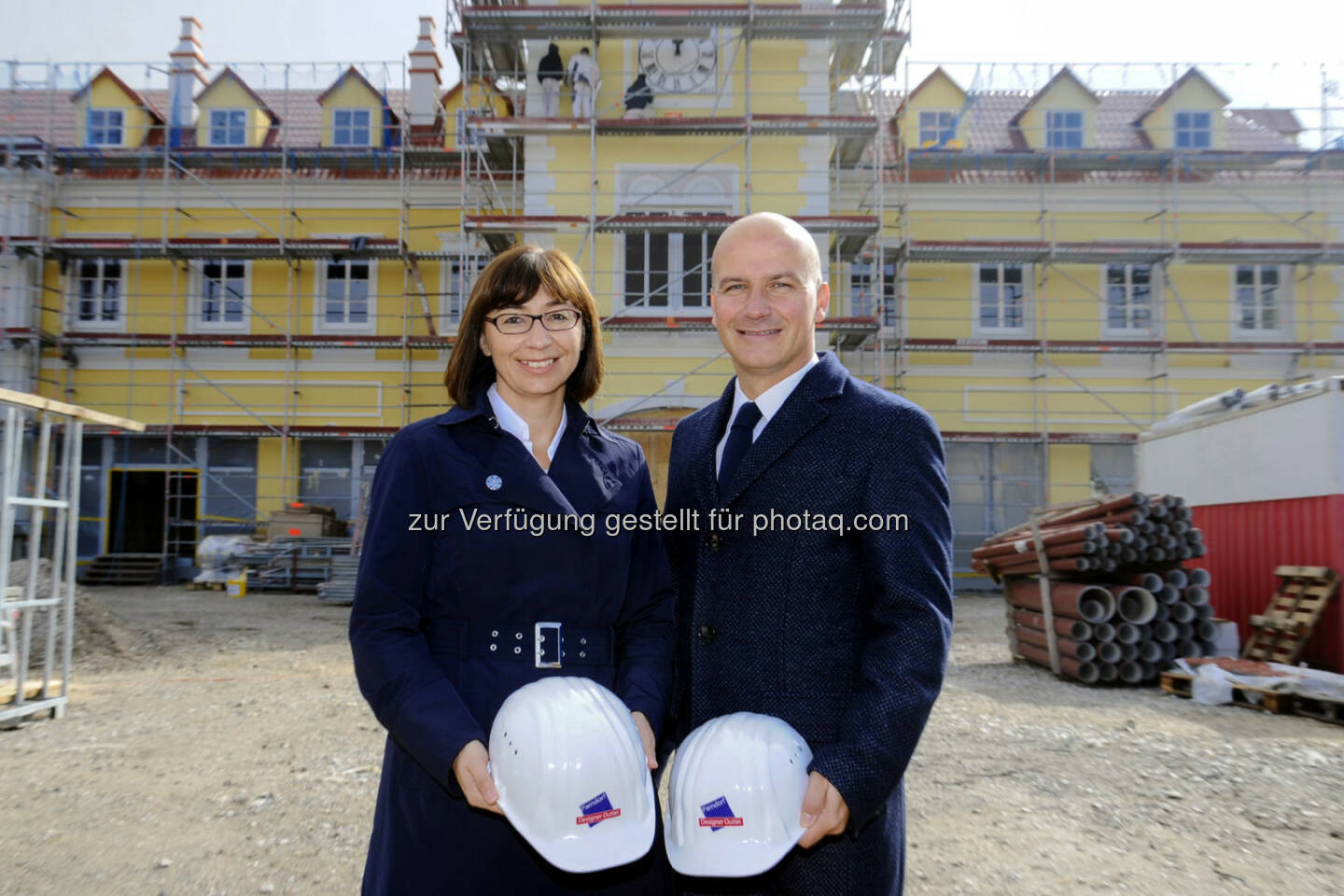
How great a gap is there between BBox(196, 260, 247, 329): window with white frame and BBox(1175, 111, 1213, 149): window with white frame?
786 inches

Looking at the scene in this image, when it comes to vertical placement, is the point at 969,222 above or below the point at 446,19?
below

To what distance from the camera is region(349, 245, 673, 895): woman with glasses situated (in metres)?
1.92

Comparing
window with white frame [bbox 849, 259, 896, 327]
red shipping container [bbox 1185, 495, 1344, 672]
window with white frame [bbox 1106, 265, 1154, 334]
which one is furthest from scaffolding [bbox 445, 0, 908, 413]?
red shipping container [bbox 1185, 495, 1344, 672]

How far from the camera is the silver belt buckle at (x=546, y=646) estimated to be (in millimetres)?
2031

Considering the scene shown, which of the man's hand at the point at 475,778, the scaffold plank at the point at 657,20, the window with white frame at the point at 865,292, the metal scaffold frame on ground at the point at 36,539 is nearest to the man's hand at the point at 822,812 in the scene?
the man's hand at the point at 475,778

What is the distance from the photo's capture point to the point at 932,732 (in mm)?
6898

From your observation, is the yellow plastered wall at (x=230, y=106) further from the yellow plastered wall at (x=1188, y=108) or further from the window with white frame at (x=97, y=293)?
the yellow plastered wall at (x=1188, y=108)

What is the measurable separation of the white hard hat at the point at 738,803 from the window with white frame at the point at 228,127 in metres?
22.9

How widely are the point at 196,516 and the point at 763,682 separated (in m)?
20.0

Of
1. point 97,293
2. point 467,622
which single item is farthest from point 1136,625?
point 97,293

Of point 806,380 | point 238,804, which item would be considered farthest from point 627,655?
point 238,804

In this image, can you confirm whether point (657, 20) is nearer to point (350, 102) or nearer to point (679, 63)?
point (679, 63)

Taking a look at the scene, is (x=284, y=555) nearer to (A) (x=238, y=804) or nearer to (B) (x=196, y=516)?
(B) (x=196, y=516)

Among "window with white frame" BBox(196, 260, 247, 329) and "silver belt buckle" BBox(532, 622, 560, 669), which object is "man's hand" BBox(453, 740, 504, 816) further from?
"window with white frame" BBox(196, 260, 247, 329)
